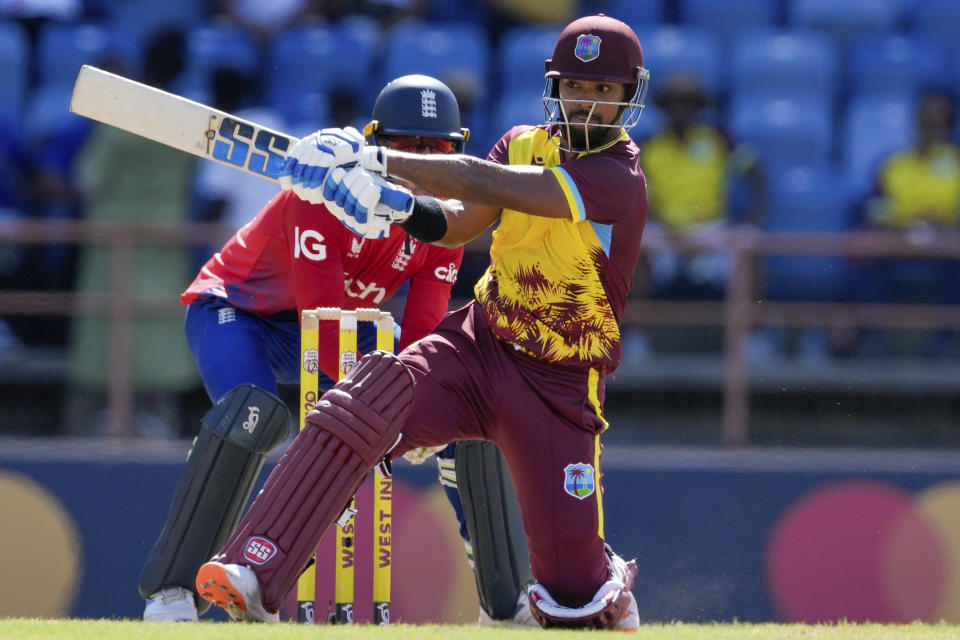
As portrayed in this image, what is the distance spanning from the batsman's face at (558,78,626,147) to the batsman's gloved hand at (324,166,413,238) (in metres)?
0.65

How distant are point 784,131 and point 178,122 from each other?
4.63m

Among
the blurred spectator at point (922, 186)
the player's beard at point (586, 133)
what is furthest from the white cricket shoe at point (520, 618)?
the blurred spectator at point (922, 186)

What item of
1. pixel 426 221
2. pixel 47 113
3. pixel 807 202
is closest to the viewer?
pixel 426 221

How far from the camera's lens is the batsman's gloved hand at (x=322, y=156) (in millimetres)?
4020

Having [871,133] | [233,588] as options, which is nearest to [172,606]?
[233,588]

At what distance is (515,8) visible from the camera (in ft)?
30.1

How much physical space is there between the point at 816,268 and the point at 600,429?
10.7ft

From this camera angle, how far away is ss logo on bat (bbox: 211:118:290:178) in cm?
482

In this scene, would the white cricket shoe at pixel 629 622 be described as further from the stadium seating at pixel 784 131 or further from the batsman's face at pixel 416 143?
the stadium seating at pixel 784 131

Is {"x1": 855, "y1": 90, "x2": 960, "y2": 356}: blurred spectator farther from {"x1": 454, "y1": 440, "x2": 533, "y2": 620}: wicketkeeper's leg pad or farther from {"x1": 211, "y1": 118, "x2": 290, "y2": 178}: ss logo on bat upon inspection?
{"x1": 211, "y1": 118, "x2": 290, "y2": 178}: ss logo on bat

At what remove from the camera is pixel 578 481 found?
439 centimetres

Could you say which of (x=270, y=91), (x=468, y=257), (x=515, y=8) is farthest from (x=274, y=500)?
(x=515, y=8)

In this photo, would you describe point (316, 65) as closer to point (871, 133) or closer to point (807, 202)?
point (807, 202)

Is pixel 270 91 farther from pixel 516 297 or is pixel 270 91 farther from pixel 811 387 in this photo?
pixel 516 297
